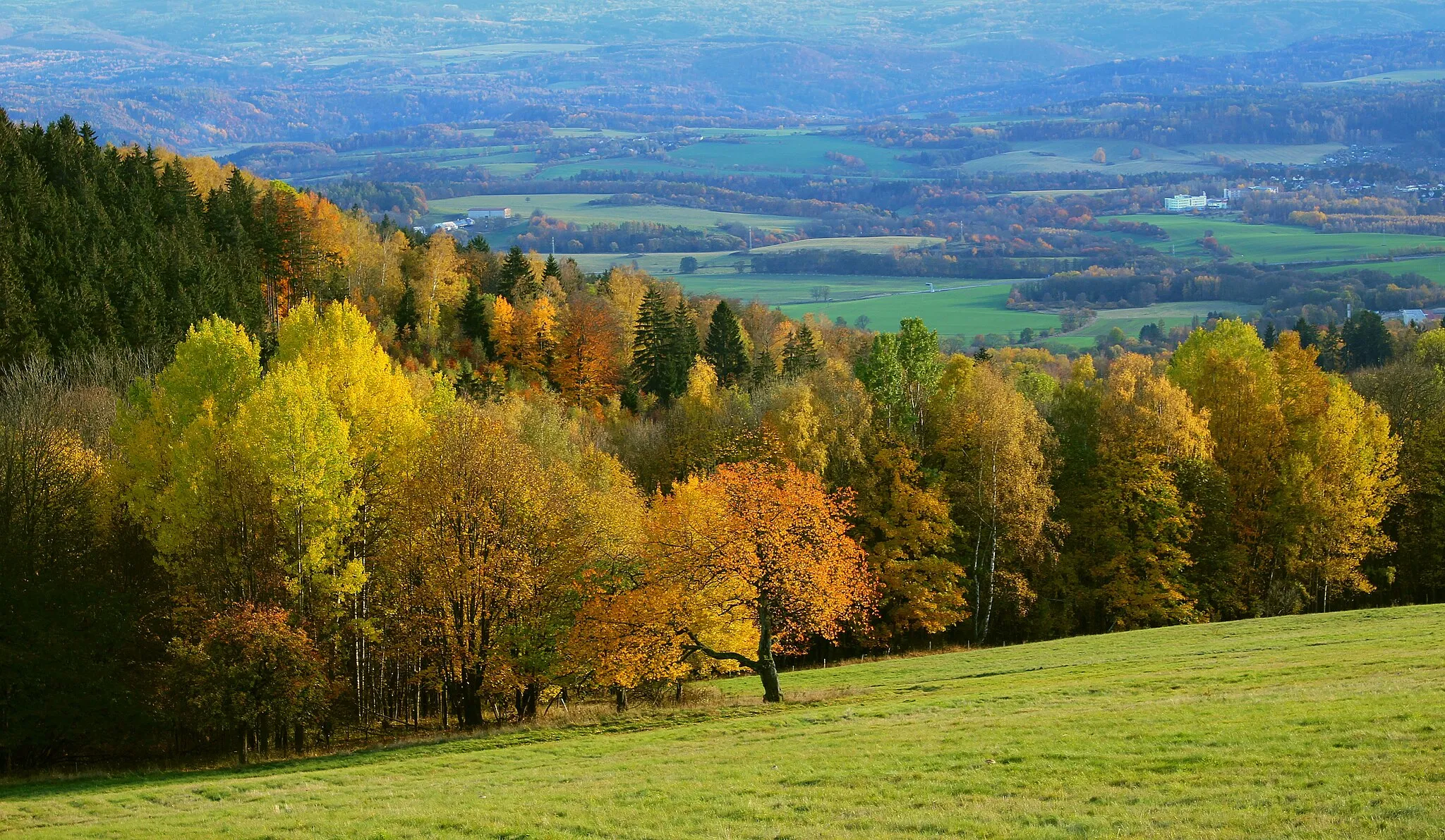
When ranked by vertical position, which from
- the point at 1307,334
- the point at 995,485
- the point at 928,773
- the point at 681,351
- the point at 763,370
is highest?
the point at 1307,334

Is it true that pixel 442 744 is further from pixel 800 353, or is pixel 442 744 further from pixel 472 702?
pixel 800 353

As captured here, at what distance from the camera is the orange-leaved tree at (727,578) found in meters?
40.9

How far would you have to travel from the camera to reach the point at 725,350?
114 m

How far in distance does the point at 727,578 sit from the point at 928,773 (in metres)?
17.1

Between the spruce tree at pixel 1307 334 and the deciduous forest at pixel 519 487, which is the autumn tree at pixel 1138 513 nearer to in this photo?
the deciduous forest at pixel 519 487

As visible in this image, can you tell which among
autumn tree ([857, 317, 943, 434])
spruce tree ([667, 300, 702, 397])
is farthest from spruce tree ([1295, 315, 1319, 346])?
autumn tree ([857, 317, 943, 434])

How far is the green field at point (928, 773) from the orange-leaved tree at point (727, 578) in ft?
7.56

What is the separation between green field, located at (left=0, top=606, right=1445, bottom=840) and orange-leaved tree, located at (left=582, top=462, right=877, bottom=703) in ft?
7.56

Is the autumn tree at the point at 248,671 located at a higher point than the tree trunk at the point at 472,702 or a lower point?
higher

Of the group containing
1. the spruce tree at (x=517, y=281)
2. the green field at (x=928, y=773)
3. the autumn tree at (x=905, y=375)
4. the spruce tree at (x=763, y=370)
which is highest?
the spruce tree at (x=517, y=281)

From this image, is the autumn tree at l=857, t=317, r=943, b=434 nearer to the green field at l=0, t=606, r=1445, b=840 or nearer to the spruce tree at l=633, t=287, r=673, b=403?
the green field at l=0, t=606, r=1445, b=840

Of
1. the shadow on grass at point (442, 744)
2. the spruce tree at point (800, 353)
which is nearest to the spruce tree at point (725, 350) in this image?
the spruce tree at point (800, 353)

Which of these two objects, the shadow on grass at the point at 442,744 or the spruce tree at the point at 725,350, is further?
the spruce tree at the point at 725,350

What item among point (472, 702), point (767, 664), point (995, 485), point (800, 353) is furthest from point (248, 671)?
point (800, 353)
